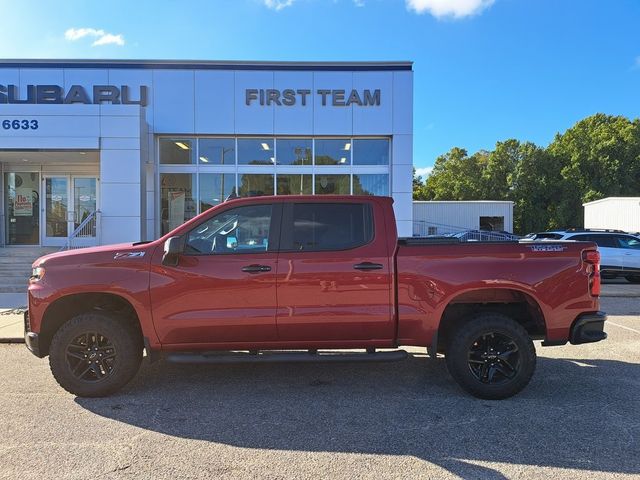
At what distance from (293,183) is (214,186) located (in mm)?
2535

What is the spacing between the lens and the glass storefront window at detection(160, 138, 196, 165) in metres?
15.9

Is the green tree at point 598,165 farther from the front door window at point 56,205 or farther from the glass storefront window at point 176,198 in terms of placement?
the front door window at point 56,205

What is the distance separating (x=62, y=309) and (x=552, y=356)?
18.6 ft

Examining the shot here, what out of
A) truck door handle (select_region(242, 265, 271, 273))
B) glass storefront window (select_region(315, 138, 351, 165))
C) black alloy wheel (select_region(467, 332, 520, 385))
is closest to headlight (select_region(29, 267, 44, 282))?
truck door handle (select_region(242, 265, 271, 273))

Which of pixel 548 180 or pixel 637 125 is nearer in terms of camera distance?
pixel 637 125

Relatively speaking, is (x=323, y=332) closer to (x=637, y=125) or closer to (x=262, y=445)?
(x=262, y=445)

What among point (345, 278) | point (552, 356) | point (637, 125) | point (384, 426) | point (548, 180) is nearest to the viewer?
point (384, 426)

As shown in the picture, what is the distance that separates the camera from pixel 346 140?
16.0 meters

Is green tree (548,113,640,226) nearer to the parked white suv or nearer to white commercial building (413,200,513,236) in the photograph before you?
white commercial building (413,200,513,236)

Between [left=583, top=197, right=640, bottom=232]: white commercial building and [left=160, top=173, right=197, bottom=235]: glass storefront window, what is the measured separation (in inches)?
908

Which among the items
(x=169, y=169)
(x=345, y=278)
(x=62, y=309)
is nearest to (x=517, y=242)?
(x=345, y=278)

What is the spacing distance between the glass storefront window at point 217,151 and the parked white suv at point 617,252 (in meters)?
9.54

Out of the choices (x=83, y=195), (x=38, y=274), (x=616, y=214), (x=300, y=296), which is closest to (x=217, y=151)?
(x=83, y=195)

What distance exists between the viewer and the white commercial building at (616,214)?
26.4 metres
